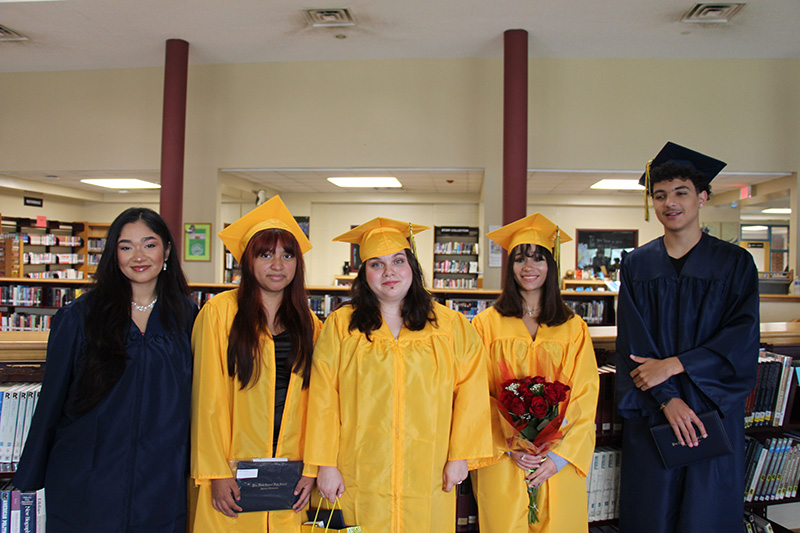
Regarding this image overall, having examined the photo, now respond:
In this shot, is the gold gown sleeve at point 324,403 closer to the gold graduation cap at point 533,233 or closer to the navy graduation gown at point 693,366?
the gold graduation cap at point 533,233

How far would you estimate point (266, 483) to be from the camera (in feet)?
5.75

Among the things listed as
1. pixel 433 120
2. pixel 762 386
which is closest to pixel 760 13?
pixel 433 120

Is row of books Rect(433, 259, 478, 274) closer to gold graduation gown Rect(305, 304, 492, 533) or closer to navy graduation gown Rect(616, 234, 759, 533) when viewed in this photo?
navy graduation gown Rect(616, 234, 759, 533)

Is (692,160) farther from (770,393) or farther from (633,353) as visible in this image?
(770,393)

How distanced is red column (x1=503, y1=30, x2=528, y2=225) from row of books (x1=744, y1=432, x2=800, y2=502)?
3.69m

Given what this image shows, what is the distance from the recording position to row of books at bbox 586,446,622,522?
2.46m

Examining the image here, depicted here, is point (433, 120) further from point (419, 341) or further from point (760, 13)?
point (419, 341)

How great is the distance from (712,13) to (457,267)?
6769 millimetres

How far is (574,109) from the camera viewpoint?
6.51 meters

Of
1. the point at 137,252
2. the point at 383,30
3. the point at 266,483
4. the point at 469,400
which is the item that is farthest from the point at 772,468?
the point at 383,30

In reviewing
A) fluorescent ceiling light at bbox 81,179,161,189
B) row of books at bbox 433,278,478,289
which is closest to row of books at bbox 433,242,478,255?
row of books at bbox 433,278,478,289

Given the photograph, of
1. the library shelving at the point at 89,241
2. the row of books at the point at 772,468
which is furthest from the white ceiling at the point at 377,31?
the library shelving at the point at 89,241

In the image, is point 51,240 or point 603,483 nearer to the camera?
point 603,483

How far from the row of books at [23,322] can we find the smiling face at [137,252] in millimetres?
6289
